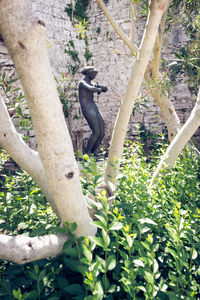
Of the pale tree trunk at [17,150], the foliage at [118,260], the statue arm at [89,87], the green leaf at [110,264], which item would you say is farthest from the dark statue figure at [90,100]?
the green leaf at [110,264]

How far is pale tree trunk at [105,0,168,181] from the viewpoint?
1642mm

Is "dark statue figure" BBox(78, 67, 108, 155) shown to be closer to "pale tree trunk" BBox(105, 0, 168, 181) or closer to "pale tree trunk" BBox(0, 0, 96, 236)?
"pale tree trunk" BBox(105, 0, 168, 181)

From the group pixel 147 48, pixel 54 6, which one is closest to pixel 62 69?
pixel 54 6

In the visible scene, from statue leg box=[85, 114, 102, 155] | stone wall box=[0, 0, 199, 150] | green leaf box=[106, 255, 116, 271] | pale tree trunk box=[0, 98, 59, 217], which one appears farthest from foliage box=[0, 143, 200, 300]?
stone wall box=[0, 0, 199, 150]

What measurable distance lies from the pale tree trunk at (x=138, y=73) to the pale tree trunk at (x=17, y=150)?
19.6 inches

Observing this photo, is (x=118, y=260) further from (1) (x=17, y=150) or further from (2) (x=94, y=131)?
(2) (x=94, y=131)

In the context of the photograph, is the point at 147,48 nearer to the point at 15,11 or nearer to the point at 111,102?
the point at 15,11

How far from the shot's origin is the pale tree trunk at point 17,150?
1.36 m

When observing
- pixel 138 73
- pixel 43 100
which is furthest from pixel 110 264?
pixel 138 73

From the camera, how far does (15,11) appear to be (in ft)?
3.06

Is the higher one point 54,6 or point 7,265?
point 54,6

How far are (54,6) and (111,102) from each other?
10.2 ft

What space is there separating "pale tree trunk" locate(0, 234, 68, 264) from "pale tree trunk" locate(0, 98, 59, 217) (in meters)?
0.37

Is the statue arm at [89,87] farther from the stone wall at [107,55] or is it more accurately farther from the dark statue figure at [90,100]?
the stone wall at [107,55]
